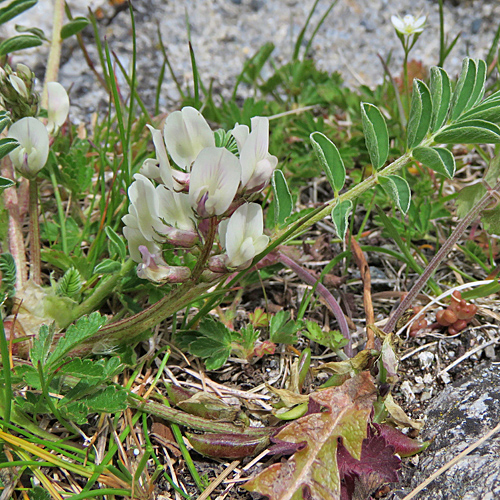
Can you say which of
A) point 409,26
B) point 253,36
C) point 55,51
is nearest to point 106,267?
point 55,51

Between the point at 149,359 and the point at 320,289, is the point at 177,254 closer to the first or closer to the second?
the point at 149,359

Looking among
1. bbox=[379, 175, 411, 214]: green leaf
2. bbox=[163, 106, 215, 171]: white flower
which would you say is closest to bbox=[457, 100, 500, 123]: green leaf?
bbox=[379, 175, 411, 214]: green leaf

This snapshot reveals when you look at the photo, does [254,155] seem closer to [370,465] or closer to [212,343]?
[212,343]

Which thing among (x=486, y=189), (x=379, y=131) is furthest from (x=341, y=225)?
(x=486, y=189)

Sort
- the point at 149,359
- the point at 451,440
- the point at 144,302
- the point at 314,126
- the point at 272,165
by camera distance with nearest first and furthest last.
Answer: the point at 272,165
the point at 451,440
the point at 149,359
the point at 144,302
the point at 314,126

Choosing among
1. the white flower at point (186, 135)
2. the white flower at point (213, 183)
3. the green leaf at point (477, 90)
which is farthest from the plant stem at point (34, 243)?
the green leaf at point (477, 90)

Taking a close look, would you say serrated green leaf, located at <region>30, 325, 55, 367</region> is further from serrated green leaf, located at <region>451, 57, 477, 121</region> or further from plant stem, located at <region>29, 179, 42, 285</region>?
serrated green leaf, located at <region>451, 57, 477, 121</region>

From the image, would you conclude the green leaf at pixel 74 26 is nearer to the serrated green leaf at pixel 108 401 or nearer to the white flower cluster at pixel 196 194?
the white flower cluster at pixel 196 194
